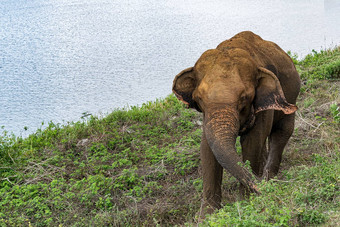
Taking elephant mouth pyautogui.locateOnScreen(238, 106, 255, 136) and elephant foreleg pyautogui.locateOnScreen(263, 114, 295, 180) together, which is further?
elephant foreleg pyautogui.locateOnScreen(263, 114, 295, 180)

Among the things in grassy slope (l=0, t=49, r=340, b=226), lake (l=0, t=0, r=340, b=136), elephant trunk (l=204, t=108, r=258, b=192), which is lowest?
grassy slope (l=0, t=49, r=340, b=226)

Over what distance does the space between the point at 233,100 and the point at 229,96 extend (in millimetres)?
55

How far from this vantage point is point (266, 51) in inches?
230

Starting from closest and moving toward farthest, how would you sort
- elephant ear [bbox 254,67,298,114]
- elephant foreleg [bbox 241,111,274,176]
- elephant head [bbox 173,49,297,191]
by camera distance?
elephant head [bbox 173,49,297,191], elephant ear [bbox 254,67,298,114], elephant foreleg [bbox 241,111,274,176]

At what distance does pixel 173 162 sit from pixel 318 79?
4140 mm

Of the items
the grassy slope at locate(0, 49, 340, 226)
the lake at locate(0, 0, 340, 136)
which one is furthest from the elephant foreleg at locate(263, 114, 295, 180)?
the lake at locate(0, 0, 340, 136)

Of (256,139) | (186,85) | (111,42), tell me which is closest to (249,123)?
(256,139)

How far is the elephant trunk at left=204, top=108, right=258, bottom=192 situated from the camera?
426cm

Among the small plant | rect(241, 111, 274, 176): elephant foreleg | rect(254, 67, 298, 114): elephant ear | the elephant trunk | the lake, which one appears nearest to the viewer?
the elephant trunk

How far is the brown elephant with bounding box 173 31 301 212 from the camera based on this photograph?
14.6ft

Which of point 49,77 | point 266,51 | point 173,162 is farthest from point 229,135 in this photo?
point 49,77

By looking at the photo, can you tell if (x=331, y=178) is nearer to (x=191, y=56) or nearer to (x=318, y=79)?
(x=318, y=79)

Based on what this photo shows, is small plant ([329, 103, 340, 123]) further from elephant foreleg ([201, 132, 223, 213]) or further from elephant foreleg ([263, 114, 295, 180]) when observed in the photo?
elephant foreleg ([201, 132, 223, 213])

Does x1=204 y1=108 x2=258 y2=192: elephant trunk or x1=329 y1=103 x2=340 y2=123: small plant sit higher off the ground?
x1=204 y1=108 x2=258 y2=192: elephant trunk
